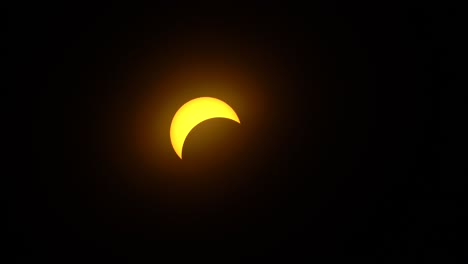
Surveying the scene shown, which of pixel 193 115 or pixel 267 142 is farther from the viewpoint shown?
pixel 267 142

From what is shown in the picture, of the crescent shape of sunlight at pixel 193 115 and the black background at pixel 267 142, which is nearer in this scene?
the crescent shape of sunlight at pixel 193 115

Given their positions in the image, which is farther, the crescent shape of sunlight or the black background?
the black background

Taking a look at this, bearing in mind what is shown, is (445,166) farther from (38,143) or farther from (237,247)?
(38,143)

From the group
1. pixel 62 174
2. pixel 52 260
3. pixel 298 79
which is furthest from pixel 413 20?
pixel 52 260
